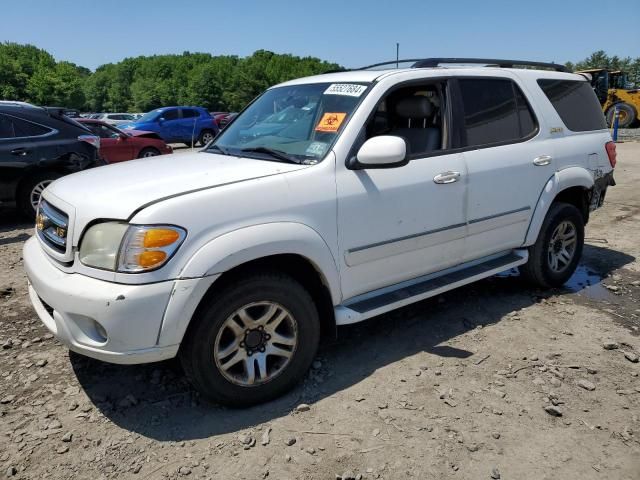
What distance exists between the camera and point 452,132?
12.0 ft

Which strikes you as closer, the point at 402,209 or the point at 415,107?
the point at 402,209

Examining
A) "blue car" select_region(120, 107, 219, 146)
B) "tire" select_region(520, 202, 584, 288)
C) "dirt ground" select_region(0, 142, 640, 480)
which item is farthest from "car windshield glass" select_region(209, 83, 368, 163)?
"blue car" select_region(120, 107, 219, 146)

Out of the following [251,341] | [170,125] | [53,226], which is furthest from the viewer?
[170,125]

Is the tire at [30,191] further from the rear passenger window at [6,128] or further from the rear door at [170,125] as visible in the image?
the rear door at [170,125]

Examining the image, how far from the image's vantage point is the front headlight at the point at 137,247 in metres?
2.44

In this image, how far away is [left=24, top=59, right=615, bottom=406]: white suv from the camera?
250cm

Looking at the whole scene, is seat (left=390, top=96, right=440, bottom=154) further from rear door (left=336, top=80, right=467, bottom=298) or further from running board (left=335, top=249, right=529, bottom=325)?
running board (left=335, top=249, right=529, bottom=325)

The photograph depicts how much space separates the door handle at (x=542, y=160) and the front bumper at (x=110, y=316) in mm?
3030

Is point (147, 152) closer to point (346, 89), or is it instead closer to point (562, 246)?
point (346, 89)

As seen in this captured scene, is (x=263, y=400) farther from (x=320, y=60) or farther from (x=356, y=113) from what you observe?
(x=320, y=60)

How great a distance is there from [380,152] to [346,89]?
0.68m

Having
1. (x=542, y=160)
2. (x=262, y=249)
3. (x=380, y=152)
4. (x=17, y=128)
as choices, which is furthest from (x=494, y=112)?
(x=17, y=128)

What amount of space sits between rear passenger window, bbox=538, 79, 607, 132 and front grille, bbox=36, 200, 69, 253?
3.82 meters

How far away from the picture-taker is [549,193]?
4.25 meters
